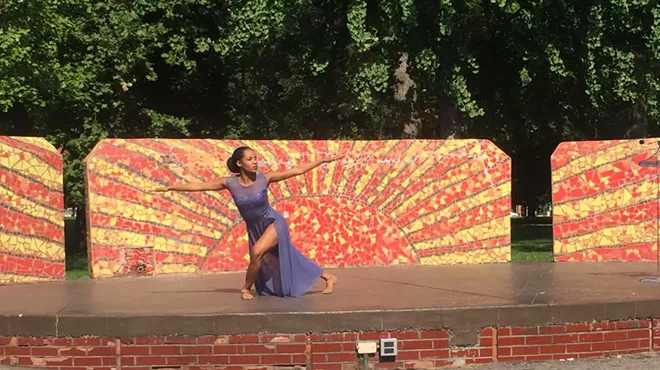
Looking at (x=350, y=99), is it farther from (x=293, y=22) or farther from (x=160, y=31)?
(x=293, y=22)

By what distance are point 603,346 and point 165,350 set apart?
4.19m

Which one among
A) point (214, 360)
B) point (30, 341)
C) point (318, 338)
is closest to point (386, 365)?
point (318, 338)

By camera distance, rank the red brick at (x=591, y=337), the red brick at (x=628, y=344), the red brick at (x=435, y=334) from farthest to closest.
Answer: the red brick at (x=628, y=344)
the red brick at (x=591, y=337)
the red brick at (x=435, y=334)

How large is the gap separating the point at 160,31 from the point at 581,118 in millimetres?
16191

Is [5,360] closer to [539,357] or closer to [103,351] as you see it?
[103,351]

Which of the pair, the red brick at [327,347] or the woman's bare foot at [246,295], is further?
the woman's bare foot at [246,295]

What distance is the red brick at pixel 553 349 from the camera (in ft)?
31.1

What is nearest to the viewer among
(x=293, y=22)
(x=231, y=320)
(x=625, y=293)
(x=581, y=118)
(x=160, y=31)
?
(x=231, y=320)

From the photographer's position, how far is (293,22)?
2302cm

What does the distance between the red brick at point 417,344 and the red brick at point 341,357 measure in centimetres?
50

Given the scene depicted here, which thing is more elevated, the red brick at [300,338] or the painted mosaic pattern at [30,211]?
the painted mosaic pattern at [30,211]

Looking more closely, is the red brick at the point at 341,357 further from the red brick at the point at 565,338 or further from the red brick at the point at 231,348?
the red brick at the point at 565,338

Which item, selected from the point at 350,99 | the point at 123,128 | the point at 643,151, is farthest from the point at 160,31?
the point at 643,151

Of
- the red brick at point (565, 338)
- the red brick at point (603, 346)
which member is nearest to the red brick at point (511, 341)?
the red brick at point (565, 338)
